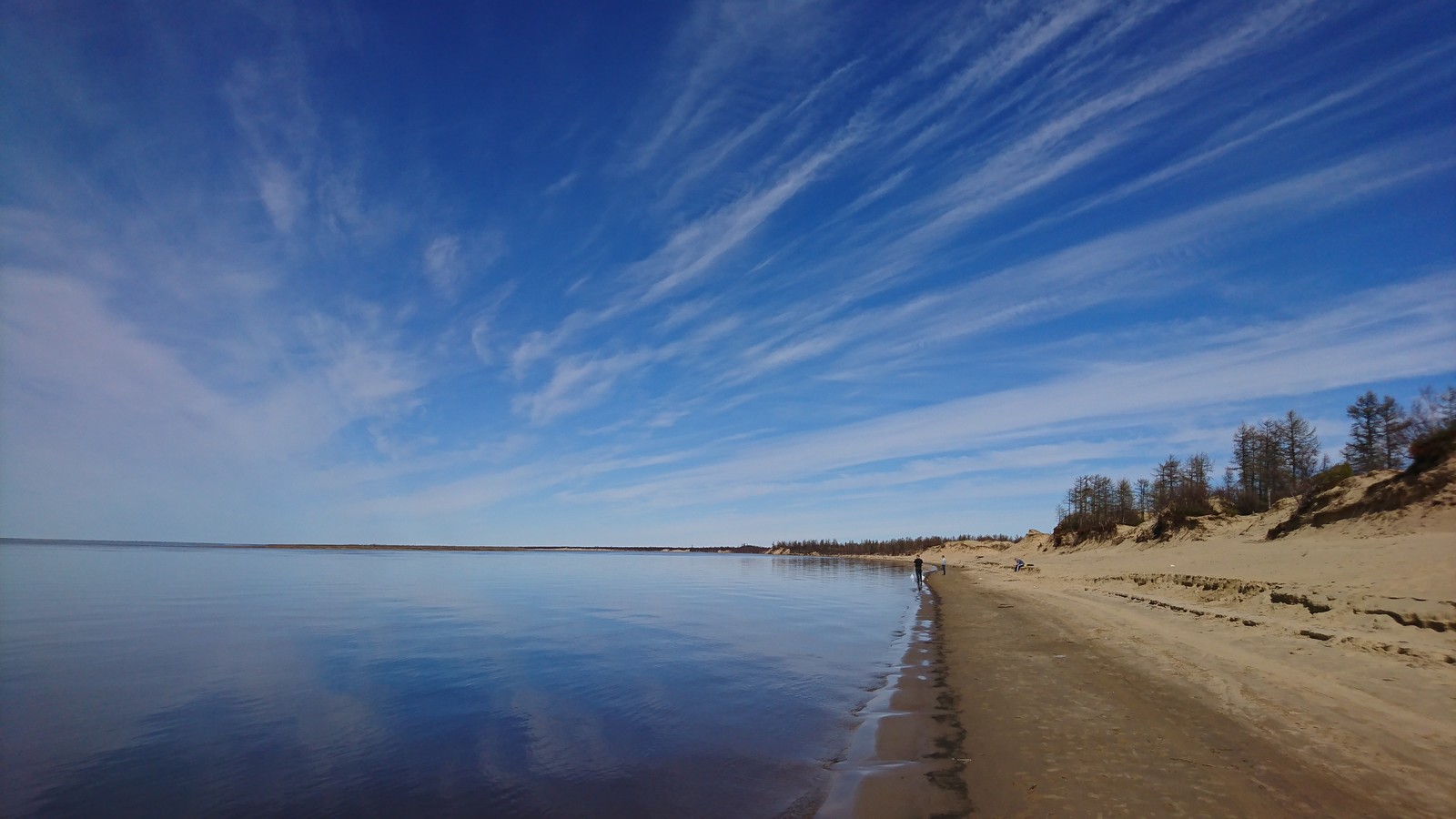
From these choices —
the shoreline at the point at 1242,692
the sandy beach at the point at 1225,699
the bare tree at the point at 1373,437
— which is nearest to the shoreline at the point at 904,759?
the sandy beach at the point at 1225,699

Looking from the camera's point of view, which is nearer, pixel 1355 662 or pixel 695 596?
pixel 1355 662

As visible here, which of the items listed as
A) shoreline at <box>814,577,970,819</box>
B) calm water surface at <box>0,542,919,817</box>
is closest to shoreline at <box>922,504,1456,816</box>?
shoreline at <box>814,577,970,819</box>

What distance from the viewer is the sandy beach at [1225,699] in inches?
251

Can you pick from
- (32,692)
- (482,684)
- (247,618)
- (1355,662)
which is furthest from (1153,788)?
(247,618)

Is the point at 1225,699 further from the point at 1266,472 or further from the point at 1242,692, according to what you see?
the point at 1266,472

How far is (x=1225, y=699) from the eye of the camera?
9.71m

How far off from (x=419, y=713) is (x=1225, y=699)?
558 inches

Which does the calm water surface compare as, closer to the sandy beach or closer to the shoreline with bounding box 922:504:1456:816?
the sandy beach

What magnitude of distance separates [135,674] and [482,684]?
808 cm

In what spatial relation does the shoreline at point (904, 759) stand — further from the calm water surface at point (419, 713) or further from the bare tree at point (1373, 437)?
the bare tree at point (1373, 437)

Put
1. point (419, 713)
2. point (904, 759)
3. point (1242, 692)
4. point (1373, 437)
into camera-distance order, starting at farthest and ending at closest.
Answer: point (1373, 437), point (419, 713), point (1242, 692), point (904, 759)

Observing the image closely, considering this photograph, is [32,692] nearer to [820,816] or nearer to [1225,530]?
[820,816]

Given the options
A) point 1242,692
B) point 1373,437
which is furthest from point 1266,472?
point 1242,692

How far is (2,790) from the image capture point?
23.6ft
